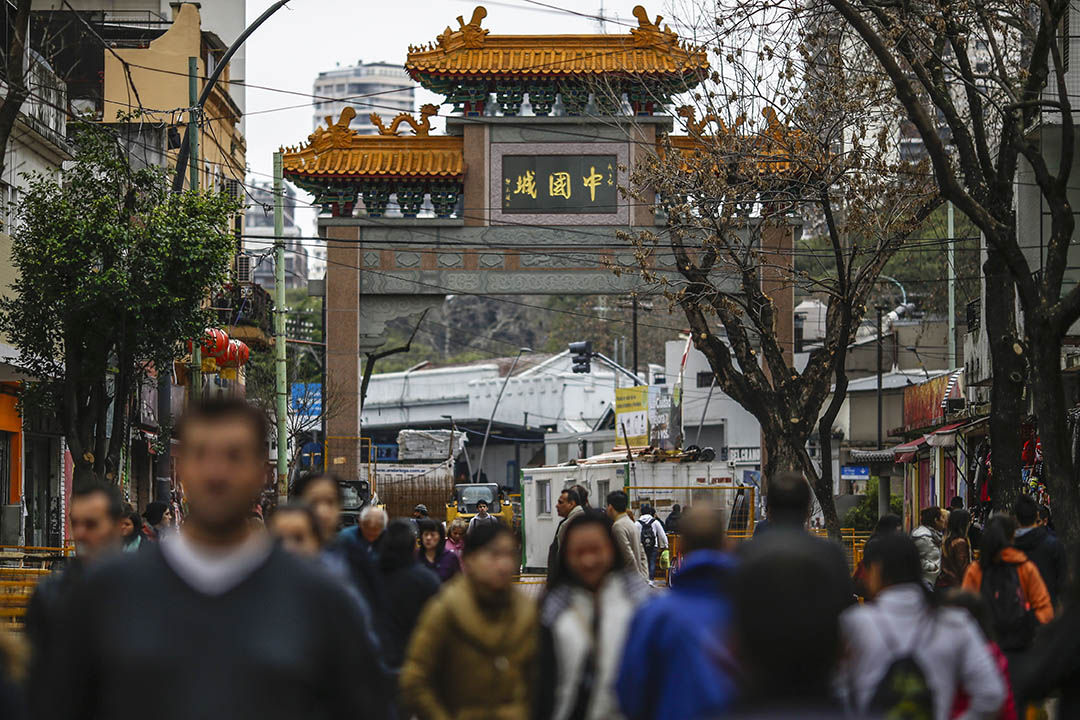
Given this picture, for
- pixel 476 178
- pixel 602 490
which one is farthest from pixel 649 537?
pixel 476 178

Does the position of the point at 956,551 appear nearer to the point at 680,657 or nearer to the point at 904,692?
the point at 904,692

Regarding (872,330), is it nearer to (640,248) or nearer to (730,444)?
(730,444)

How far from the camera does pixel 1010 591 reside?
9398 millimetres

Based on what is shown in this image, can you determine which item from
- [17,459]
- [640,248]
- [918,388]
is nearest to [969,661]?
[640,248]

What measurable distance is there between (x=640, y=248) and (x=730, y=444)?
32140mm

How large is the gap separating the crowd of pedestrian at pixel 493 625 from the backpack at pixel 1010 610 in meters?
0.01

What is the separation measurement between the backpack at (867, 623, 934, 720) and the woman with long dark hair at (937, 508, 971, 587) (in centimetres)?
798

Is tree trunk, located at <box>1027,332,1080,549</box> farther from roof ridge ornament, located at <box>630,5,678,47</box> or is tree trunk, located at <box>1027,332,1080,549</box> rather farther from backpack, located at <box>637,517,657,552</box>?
roof ridge ornament, located at <box>630,5,678,47</box>

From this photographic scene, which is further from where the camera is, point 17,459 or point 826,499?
point 17,459

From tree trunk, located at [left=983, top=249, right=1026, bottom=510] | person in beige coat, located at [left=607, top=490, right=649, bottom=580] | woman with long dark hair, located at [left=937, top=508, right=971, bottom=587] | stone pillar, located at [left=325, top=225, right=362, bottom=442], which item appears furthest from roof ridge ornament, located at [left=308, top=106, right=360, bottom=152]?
woman with long dark hair, located at [left=937, top=508, right=971, bottom=587]

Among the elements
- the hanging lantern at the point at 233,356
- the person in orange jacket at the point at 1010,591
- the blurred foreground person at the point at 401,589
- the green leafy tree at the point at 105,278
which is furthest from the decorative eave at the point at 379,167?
the blurred foreground person at the point at 401,589

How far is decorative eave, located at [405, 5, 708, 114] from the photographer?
3350 cm

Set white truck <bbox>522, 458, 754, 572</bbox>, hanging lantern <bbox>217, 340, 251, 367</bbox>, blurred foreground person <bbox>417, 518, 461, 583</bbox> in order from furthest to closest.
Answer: white truck <bbox>522, 458, 754, 572</bbox>
hanging lantern <bbox>217, 340, 251, 367</bbox>
blurred foreground person <bbox>417, 518, 461, 583</bbox>

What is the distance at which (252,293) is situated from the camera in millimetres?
36344
